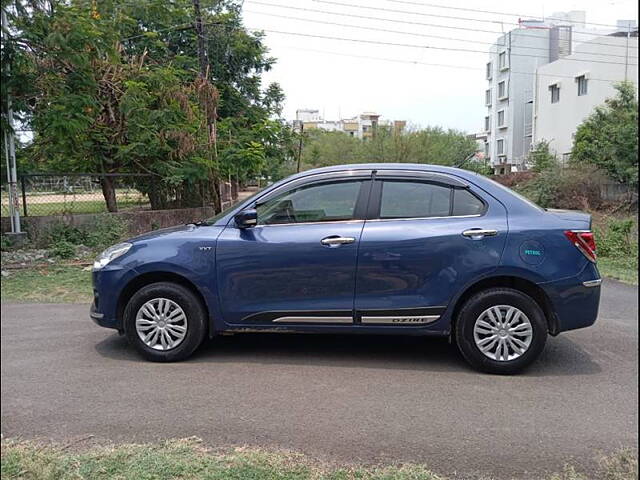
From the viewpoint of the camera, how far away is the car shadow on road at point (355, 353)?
15.5 feet

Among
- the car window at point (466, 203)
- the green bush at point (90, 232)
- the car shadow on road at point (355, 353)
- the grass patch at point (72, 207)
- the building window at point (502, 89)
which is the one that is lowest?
the car shadow on road at point (355, 353)

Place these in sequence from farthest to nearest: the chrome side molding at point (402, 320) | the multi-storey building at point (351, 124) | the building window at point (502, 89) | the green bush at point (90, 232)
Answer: the building window at point (502, 89)
the multi-storey building at point (351, 124)
the green bush at point (90, 232)
the chrome side molding at point (402, 320)

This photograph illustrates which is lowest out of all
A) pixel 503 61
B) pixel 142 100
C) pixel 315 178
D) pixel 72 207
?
pixel 72 207

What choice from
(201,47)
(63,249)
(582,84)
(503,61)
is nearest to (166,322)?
(63,249)

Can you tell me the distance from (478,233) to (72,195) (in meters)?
8.63

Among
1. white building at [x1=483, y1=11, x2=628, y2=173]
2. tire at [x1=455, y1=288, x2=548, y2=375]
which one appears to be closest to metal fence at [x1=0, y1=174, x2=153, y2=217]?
tire at [x1=455, y1=288, x2=548, y2=375]

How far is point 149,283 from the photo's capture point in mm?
4855

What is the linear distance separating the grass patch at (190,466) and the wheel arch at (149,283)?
169 cm

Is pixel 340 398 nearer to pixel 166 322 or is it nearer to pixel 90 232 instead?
pixel 166 322

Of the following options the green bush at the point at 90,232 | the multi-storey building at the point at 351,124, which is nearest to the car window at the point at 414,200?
the green bush at the point at 90,232

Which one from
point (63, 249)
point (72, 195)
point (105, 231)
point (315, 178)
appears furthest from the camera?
point (72, 195)

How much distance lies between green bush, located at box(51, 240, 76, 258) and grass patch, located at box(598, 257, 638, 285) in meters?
8.92

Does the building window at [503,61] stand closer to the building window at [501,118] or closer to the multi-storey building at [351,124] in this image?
the building window at [501,118]

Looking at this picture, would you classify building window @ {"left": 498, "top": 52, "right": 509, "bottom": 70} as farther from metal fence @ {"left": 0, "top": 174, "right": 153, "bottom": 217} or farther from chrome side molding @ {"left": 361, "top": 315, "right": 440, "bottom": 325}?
chrome side molding @ {"left": 361, "top": 315, "right": 440, "bottom": 325}
